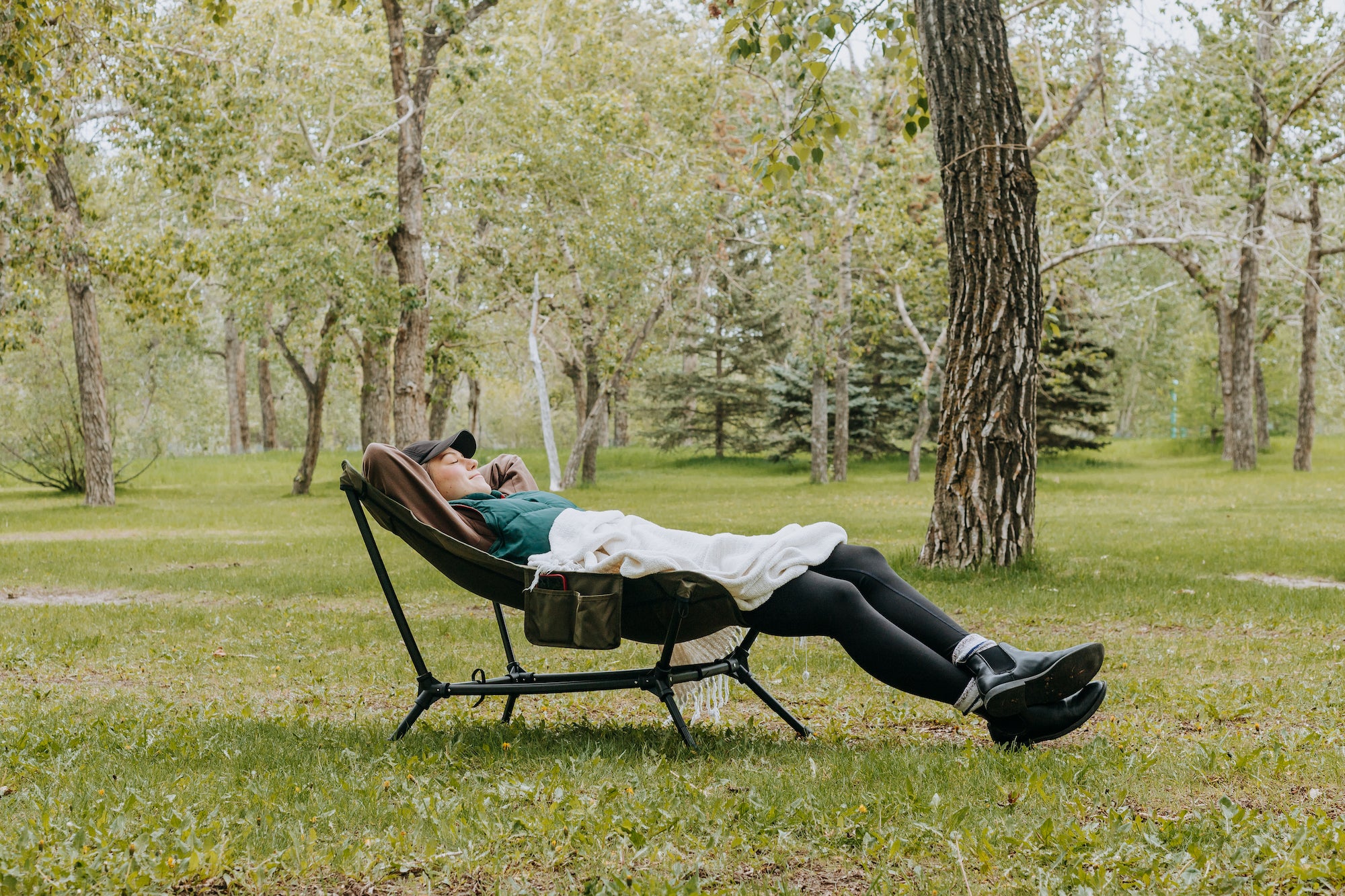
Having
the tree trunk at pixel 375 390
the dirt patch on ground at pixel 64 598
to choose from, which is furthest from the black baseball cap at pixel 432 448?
the tree trunk at pixel 375 390

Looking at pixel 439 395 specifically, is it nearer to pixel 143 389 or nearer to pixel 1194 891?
pixel 143 389

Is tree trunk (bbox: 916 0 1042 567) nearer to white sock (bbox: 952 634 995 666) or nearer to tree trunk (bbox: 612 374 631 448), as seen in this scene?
white sock (bbox: 952 634 995 666)

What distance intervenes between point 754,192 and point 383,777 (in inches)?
767

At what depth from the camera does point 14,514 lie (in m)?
18.3

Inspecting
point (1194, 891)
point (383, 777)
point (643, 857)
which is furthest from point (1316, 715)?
point (383, 777)

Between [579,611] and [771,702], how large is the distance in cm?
84

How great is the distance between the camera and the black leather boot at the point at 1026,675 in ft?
11.8

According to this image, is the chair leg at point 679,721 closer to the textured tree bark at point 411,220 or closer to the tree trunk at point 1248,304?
the textured tree bark at point 411,220

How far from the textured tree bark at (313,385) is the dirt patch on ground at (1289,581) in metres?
16.9

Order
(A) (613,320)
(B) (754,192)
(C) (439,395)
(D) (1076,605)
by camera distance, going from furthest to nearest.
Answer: (C) (439,395), (A) (613,320), (B) (754,192), (D) (1076,605)

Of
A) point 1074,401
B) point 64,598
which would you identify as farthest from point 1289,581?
point 1074,401

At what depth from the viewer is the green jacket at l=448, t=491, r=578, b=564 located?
407 cm

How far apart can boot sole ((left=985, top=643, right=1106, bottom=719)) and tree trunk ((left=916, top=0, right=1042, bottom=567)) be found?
465cm

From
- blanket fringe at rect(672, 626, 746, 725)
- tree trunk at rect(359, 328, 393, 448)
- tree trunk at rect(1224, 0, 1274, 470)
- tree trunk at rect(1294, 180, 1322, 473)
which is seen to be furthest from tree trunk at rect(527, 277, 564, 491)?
blanket fringe at rect(672, 626, 746, 725)
